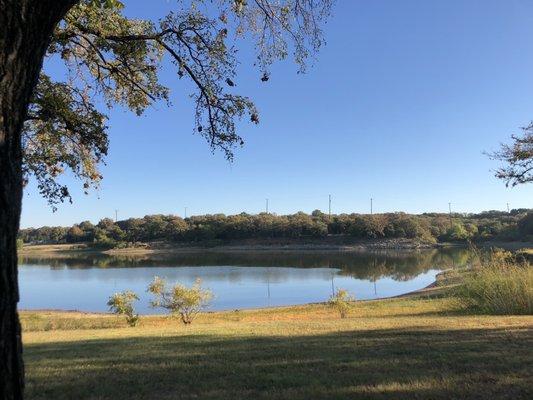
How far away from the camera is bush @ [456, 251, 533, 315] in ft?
45.5

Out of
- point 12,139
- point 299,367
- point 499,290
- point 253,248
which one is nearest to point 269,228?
point 253,248

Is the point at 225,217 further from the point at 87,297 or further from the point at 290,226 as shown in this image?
the point at 87,297

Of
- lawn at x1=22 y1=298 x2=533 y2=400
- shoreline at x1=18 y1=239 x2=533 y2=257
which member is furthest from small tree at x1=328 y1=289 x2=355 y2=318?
shoreline at x1=18 y1=239 x2=533 y2=257

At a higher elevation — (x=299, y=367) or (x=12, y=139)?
(x=12, y=139)

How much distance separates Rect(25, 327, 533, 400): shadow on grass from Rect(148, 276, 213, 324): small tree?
11.9 metres

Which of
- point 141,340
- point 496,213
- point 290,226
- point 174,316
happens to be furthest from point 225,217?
point 141,340

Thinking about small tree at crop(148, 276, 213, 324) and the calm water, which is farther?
the calm water

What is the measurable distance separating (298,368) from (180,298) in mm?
15049

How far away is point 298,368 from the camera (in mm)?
5633

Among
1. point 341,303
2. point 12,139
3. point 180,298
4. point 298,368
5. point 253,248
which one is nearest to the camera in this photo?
point 12,139

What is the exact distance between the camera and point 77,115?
8547 mm

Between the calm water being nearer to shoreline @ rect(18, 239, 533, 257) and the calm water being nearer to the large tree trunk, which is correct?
the large tree trunk

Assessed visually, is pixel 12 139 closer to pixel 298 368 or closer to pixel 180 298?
pixel 298 368

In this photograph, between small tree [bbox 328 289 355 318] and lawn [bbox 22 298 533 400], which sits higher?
lawn [bbox 22 298 533 400]
